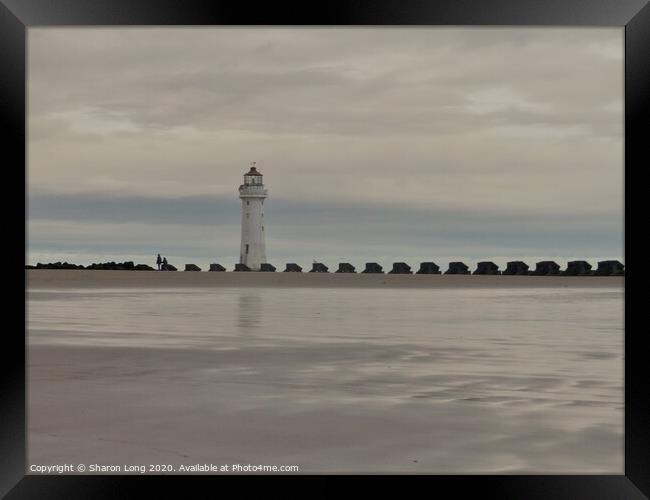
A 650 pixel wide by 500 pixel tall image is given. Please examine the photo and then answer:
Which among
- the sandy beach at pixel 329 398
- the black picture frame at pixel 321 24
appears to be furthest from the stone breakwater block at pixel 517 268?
the black picture frame at pixel 321 24

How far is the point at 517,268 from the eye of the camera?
52031mm

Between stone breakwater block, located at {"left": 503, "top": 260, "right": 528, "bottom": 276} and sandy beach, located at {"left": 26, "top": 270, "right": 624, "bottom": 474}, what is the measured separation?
4077 cm

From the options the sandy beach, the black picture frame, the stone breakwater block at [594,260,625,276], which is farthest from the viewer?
the stone breakwater block at [594,260,625,276]

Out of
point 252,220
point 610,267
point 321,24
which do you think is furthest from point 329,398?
point 252,220

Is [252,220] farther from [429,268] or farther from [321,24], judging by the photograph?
[321,24]

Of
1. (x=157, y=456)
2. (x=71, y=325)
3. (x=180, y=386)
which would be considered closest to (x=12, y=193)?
(x=157, y=456)

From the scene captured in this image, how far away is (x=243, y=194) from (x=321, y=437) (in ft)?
191

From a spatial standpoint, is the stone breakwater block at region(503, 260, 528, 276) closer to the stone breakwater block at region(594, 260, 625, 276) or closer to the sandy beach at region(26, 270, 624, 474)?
the stone breakwater block at region(594, 260, 625, 276)

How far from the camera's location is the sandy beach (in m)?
4.18

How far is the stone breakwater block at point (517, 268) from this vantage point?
51.9m

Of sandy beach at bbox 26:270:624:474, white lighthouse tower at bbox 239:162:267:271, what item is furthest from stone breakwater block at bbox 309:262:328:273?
sandy beach at bbox 26:270:624:474

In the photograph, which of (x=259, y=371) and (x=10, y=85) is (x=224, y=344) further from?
(x=10, y=85)

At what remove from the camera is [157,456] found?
13.5 feet

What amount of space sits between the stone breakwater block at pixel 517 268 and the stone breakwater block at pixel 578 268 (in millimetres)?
3015
